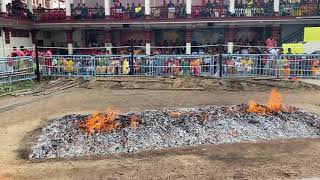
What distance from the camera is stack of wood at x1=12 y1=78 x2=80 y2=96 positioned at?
599 inches

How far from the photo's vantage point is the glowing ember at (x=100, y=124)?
897 cm

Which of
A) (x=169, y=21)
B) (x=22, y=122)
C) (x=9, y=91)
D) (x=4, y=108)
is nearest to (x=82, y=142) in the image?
(x=22, y=122)

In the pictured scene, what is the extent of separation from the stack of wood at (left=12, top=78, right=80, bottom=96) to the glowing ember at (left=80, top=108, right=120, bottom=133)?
20.4 feet

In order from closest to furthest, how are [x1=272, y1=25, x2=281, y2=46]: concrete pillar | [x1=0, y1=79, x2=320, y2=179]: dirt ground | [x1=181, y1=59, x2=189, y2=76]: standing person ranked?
[x1=0, y1=79, x2=320, y2=179]: dirt ground → [x1=181, y1=59, x2=189, y2=76]: standing person → [x1=272, y1=25, x2=281, y2=46]: concrete pillar

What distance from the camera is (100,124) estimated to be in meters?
9.16

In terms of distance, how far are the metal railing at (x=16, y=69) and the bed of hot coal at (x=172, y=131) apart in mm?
7308

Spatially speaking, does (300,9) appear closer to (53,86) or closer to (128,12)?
(128,12)

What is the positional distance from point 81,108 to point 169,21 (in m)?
18.5

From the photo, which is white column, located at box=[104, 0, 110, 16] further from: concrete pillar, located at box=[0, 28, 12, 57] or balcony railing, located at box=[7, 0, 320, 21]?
concrete pillar, located at box=[0, 28, 12, 57]

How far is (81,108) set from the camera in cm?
1231

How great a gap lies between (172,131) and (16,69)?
1069cm

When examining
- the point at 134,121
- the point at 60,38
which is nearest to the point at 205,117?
the point at 134,121

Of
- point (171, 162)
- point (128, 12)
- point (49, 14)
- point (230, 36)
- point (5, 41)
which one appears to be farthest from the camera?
point (49, 14)

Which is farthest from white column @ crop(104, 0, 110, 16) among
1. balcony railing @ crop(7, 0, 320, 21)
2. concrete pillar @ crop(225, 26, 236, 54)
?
concrete pillar @ crop(225, 26, 236, 54)
